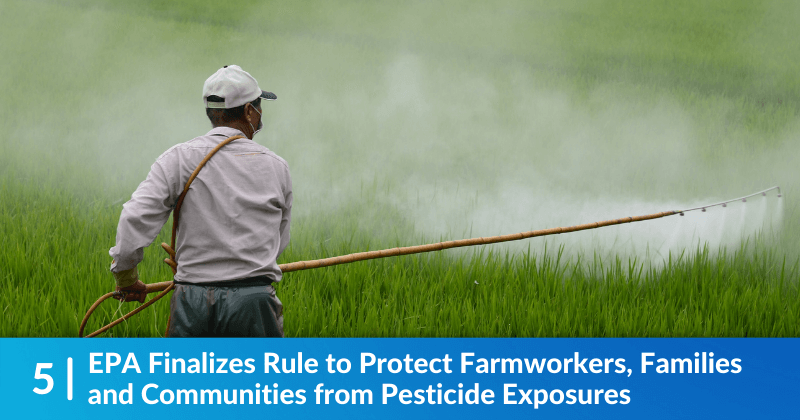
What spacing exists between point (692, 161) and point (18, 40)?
13.0m

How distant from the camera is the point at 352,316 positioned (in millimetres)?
3402

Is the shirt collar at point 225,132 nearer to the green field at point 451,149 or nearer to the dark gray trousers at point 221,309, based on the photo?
the dark gray trousers at point 221,309

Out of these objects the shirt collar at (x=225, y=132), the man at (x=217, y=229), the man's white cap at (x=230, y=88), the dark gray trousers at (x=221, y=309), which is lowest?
the dark gray trousers at (x=221, y=309)

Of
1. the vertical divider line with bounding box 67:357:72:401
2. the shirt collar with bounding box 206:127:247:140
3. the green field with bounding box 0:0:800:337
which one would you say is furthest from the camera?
the green field with bounding box 0:0:800:337

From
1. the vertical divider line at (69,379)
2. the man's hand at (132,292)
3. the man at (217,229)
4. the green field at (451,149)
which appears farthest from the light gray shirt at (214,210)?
the green field at (451,149)

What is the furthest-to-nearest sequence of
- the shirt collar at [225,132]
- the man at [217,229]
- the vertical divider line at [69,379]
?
1. the vertical divider line at [69,379]
2. the shirt collar at [225,132]
3. the man at [217,229]

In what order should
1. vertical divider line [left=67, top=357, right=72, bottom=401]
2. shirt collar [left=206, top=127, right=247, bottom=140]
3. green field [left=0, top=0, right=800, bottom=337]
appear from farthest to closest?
green field [left=0, top=0, right=800, bottom=337], vertical divider line [left=67, top=357, right=72, bottom=401], shirt collar [left=206, top=127, right=247, bottom=140]

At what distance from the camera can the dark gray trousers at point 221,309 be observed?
7.45 feet

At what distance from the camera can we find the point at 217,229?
2.24 metres

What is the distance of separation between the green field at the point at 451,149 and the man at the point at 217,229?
1010 millimetres

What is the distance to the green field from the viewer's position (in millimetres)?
3672

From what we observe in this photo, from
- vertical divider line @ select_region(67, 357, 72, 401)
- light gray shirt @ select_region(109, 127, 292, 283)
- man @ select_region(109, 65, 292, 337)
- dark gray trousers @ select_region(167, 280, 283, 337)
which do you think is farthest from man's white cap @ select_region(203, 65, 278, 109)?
vertical divider line @ select_region(67, 357, 72, 401)

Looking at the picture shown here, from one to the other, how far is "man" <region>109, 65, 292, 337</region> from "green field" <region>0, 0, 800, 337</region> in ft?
3.32

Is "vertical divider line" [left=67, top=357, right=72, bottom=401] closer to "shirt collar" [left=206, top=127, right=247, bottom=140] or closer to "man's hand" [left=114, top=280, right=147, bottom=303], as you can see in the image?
"man's hand" [left=114, top=280, right=147, bottom=303]
